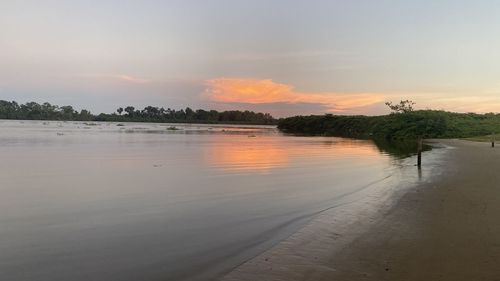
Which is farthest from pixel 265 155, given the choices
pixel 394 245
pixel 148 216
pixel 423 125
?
pixel 423 125

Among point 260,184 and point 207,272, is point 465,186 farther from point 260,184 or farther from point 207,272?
point 207,272

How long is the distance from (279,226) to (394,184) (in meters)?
9.00

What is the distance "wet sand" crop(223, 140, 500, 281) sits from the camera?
685 cm

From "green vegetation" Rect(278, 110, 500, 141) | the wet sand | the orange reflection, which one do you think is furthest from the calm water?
"green vegetation" Rect(278, 110, 500, 141)

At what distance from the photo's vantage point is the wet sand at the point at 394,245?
6848 millimetres

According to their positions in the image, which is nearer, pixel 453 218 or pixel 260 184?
pixel 453 218

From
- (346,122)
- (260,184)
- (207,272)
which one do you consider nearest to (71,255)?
(207,272)

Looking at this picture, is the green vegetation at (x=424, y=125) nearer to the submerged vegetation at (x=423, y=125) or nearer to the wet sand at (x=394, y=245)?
the submerged vegetation at (x=423, y=125)

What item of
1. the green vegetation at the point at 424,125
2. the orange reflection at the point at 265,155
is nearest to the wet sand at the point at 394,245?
the orange reflection at the point at 265,155

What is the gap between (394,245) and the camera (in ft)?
27.8

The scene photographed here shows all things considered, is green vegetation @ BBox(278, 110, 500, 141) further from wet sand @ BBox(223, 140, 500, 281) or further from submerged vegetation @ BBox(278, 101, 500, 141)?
wet sand @ BBox(223, 140, 500, 281)

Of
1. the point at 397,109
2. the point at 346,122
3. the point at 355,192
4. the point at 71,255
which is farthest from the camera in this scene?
the point at 346,122

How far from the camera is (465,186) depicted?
55.7ft

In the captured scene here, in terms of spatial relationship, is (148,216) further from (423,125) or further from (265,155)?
(423,125)
